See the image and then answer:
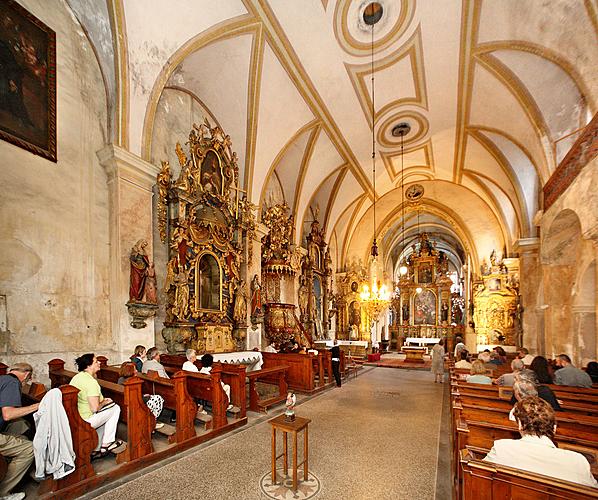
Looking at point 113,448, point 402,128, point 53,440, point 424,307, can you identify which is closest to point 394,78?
point 402,128

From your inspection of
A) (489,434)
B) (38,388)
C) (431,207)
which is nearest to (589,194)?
(489,434)

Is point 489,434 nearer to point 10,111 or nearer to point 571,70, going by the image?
point 571,70

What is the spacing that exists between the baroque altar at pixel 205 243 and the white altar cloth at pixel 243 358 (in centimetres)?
30

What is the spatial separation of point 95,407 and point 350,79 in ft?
30.4

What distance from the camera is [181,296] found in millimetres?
7133

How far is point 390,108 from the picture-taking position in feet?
34.5

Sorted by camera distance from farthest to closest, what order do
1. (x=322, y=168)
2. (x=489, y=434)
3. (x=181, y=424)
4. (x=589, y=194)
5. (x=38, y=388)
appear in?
(x=322, y=168)
(x=589, y=194)
(x=181, y=424)
(x=38, y=388)
(x=489, y=434)

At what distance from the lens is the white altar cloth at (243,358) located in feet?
25.0

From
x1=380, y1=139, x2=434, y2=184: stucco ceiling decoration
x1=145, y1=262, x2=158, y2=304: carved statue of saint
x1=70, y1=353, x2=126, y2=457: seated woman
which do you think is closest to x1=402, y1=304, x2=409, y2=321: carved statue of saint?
x1=380, y1=139, x2=434, y2=184: stucco ceiling decoration

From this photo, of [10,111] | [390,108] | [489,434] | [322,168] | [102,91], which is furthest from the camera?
[322,168]

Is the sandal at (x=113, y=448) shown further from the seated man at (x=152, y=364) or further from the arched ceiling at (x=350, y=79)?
the arched ceiling at (x=350, y=79)

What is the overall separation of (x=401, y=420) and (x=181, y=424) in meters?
3.76

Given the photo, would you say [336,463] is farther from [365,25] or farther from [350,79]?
[350,79]

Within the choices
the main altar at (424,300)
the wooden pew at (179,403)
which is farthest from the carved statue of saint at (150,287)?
the main altar at (424,300)
